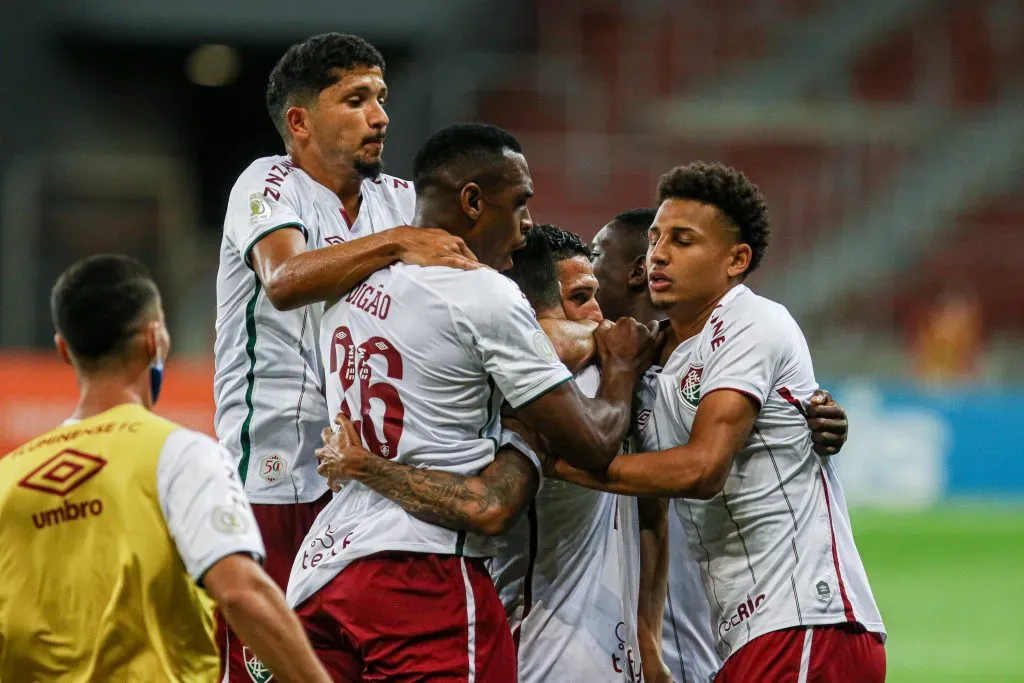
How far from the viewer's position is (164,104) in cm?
2384

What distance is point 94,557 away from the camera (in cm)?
355

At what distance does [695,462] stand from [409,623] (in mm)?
1017

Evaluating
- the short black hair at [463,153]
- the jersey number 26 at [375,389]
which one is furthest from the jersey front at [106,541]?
the short black hair at [463,153]

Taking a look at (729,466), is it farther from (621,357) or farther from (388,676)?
(388,676)

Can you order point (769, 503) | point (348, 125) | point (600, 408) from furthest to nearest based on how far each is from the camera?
1. point (348, 125)
2. point (769, 503)
3. point (600, 408)

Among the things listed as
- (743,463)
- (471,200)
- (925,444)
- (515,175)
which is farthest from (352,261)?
(925,444)

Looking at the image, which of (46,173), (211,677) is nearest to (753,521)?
(211,677)

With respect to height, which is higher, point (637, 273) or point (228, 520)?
point (637, 273)

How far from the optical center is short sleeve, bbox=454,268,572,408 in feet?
13.9

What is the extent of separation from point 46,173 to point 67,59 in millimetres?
1788

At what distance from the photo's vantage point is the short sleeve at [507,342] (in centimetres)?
423

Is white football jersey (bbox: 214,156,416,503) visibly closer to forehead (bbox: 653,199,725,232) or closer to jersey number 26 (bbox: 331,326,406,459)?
jersey number 26 (bbox: 331,326,406,459)

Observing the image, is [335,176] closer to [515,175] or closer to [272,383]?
[272,383]

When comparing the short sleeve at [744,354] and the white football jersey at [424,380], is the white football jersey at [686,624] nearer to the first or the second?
the short sleeve at [744,354]
